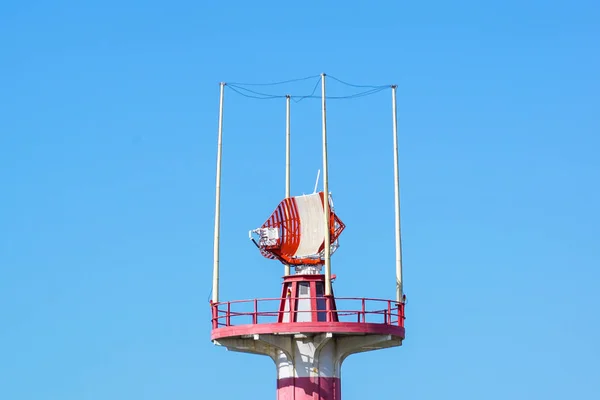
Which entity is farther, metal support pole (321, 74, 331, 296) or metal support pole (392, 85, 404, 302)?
metal support pole (392, 85, 404, 302)

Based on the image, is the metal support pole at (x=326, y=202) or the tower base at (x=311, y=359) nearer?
the metal support pole at (x=326, y=202)

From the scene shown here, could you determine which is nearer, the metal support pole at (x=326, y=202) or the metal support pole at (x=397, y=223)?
the metal support pole at (x=326, y=202)

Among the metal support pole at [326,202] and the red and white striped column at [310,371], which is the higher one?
the metal support pole at [326,202]

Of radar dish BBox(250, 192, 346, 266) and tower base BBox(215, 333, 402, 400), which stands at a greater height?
radar dish BBox(250, 192, 346, 266)

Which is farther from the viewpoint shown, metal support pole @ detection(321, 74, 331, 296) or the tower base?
the tower base

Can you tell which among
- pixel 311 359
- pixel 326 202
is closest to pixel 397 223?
pixel 326 202

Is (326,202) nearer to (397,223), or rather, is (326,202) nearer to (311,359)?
(397,223)

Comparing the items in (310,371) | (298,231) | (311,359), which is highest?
(298,231)

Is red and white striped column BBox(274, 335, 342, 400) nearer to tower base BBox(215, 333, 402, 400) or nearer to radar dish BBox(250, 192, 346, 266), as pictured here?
tower base BBox(215, 333, 402, 400)

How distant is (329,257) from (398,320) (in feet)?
14.5

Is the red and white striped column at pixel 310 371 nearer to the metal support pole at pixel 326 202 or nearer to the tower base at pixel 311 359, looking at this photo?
the tower base at pixel 311 359

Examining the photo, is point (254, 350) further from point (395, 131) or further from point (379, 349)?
point (395, 131)

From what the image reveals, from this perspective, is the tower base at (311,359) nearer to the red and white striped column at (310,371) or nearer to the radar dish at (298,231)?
the red and white striped column at (310,371)

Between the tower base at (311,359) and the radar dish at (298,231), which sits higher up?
the radar dish at (298,231)
